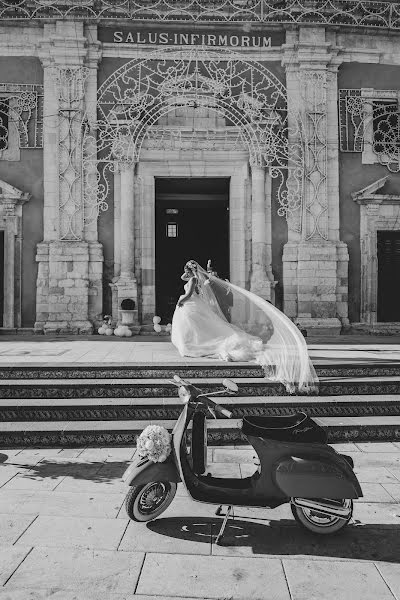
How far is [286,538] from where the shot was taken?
12.6ft

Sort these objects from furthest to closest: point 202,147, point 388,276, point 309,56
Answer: point 388,276
point 202,147
point 309,56

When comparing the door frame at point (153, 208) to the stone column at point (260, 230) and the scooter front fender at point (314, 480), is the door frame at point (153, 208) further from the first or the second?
the scooter front fender at point (314, 480)

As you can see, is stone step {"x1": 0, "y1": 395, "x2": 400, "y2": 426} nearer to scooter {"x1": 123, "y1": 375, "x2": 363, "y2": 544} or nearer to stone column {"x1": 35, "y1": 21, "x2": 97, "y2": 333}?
scooter {"x1": 123, "y1": 375, "x2": 363, "y2": 544}

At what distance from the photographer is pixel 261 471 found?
392cm

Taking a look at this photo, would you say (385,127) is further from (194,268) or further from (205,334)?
(205,334)

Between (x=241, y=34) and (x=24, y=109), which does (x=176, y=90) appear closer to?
(x=241, y=34)

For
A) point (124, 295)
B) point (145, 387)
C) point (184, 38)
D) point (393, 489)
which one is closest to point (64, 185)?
point (124, 295)

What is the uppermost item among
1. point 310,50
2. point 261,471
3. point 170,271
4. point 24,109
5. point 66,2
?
point 66,2

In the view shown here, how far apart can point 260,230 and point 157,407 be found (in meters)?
8.20

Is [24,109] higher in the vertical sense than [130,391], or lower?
higher

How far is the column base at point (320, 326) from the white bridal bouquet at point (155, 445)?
10228mm

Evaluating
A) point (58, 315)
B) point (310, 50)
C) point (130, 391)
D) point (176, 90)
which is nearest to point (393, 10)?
point (310, 50)

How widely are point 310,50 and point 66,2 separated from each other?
21.7 ft

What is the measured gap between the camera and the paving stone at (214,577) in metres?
3.10
